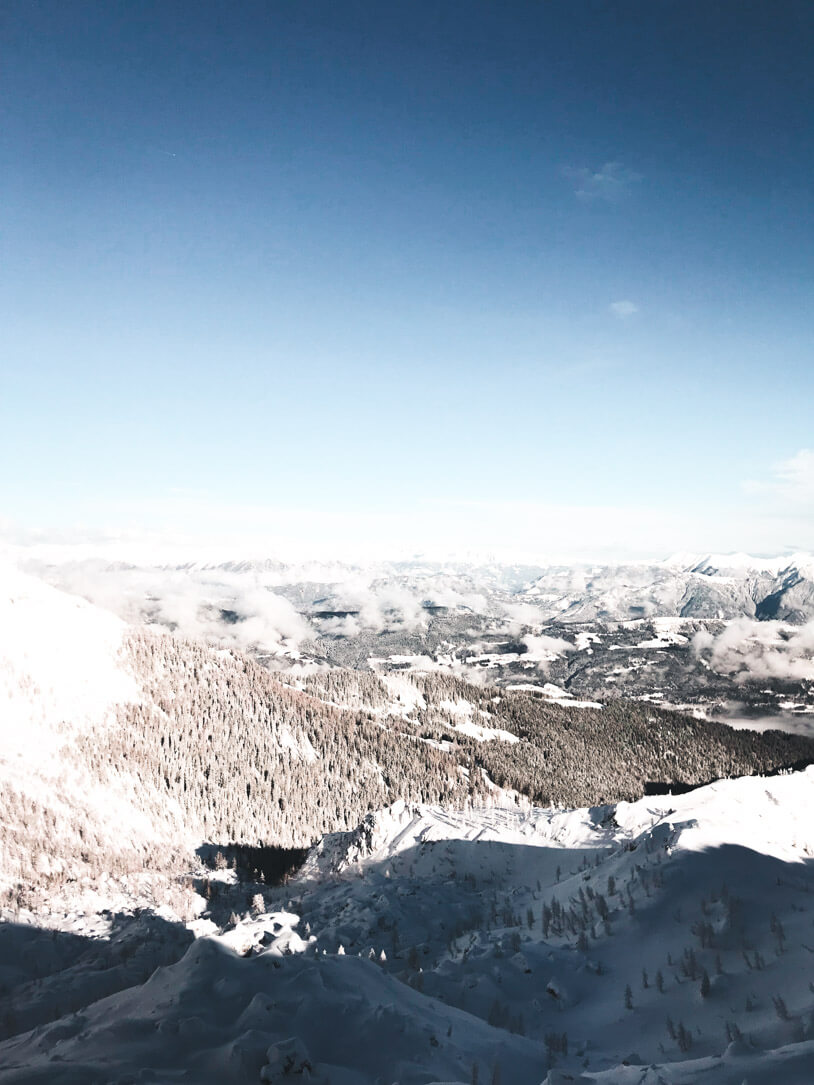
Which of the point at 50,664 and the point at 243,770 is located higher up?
the point at 50,664

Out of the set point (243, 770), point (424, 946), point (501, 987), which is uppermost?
point (501, 987)

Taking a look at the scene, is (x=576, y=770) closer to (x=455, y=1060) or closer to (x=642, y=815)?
(x=642, y=815)

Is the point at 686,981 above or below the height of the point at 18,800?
above

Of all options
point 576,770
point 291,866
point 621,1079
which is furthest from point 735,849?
point 576,770

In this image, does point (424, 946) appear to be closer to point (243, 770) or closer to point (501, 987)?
point (501, 987)

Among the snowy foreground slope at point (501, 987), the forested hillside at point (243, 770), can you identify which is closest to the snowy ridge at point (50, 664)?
the forested hillside at point (243, 770)

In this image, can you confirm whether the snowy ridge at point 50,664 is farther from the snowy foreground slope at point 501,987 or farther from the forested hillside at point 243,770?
the snowy foreground slope at point 501,987

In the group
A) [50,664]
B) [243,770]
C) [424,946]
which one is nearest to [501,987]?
[424,946]

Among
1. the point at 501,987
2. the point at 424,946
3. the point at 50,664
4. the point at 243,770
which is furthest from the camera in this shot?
Result: the point at 243,770

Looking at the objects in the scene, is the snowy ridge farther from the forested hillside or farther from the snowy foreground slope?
the snowy foreground slope
